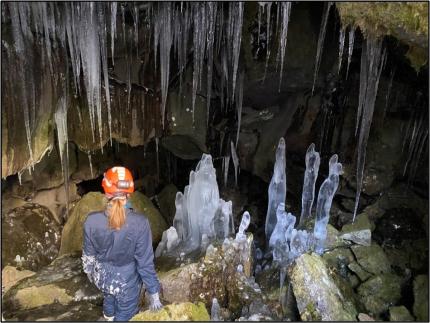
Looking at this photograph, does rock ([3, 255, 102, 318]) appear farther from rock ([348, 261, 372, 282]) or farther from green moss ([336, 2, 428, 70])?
green moss ([336, 2, 428, 70])

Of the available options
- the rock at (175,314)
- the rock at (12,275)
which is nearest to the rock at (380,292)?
the rock at (175,314)

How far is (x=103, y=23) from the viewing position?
5.14 metres

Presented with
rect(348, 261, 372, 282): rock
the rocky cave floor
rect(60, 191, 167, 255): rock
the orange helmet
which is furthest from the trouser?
rect(348, 261, 372, 282): rock

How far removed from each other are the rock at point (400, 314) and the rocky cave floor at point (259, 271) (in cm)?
1

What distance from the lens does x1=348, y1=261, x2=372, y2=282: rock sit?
22.1ft

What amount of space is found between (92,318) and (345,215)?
570 cm

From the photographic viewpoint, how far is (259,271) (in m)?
6.50

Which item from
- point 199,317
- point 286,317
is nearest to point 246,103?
point 286,317

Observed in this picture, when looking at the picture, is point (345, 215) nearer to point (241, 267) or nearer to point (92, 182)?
point (241, 267)

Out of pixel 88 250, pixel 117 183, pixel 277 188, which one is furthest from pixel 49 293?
pixel 277 188

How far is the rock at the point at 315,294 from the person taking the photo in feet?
17.4

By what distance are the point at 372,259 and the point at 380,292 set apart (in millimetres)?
619

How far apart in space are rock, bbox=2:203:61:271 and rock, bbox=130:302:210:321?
4442mm

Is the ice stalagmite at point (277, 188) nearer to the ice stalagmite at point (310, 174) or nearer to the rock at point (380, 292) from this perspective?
the ice stalagmite at point (310, 174)
